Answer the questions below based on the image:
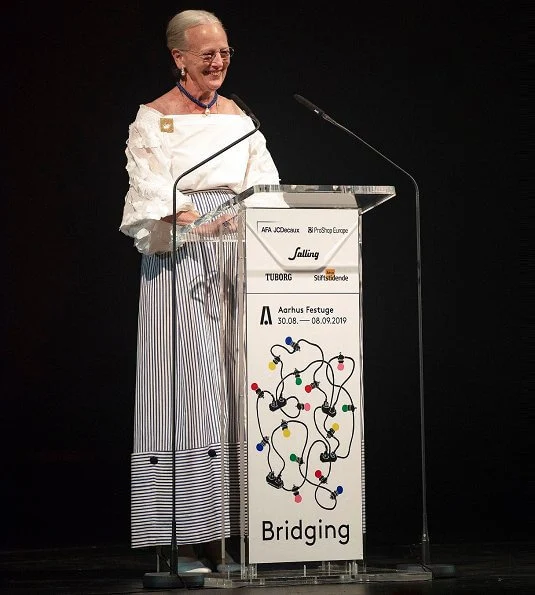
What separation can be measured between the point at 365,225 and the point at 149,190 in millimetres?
2088

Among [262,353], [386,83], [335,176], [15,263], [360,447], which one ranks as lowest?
[360,447]

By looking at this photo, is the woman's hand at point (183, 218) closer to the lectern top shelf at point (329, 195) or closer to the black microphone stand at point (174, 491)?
the black microphone stand at point (174, 491)

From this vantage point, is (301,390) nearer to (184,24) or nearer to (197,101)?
(197,101)

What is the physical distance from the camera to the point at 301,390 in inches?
132

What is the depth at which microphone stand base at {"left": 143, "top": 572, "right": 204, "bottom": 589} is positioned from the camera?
11.1ft

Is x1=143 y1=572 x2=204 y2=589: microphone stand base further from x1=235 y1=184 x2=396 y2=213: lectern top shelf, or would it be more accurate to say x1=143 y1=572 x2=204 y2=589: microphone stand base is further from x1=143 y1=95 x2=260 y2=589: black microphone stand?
x1=235 y1=184 x2=396 y2=213: lectern top shelf

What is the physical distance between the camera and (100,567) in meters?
4.15

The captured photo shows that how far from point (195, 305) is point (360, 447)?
732 millimetres

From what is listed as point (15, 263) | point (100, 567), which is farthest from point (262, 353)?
point (15, 263)

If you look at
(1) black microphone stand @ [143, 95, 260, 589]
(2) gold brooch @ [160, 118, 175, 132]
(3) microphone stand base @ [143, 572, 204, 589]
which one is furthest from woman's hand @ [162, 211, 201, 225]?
(3) microphone stand base @ [143, 572, 204, 589]

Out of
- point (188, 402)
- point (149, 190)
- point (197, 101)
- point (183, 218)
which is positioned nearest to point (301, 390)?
point (188, 402)

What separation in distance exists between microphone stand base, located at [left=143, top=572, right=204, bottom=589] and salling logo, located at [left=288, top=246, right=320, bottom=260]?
0.85 m

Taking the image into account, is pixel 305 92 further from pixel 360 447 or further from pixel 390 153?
pixel 360 447

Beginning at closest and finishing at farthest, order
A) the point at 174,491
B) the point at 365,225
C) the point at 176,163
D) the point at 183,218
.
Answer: the point at 174,491, the point at 183,218, the point at 176,163, the point at 365,225
